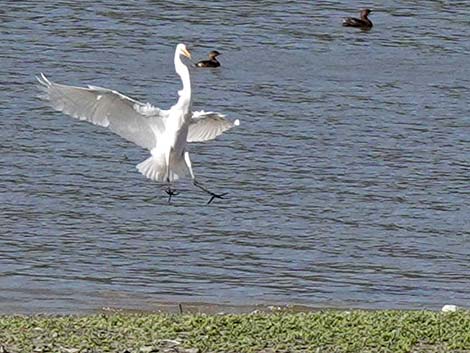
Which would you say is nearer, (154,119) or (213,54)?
(154,119)

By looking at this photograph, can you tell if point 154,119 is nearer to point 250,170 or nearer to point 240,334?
point 240,334

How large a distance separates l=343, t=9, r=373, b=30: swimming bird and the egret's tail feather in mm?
13559

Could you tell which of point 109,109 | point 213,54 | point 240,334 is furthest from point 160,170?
point 213,54

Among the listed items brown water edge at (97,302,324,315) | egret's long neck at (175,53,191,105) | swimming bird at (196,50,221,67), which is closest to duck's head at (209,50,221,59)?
swimming bird at (196,50,221,67)

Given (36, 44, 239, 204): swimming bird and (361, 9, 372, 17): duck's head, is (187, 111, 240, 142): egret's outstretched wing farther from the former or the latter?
(361, 9, 372, 17): duck's head

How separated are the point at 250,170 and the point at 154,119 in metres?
4.69

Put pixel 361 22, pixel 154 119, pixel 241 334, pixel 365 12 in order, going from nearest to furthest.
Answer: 1. pixel 241 334
2. pixel 154 119
3. pixel 361 22
4. pixel 365 12

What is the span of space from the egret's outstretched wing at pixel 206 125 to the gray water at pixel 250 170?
3.81ft

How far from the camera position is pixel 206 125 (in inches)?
454

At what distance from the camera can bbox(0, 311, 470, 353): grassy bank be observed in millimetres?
7754

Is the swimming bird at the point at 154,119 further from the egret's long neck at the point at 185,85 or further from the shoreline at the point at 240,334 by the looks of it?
the shoreline at the point at 240,334

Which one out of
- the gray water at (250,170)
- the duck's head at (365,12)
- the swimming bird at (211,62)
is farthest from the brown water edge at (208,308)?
the duck's head at (365,12)

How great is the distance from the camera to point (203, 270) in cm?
1227

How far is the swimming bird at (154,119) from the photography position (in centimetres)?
1031
